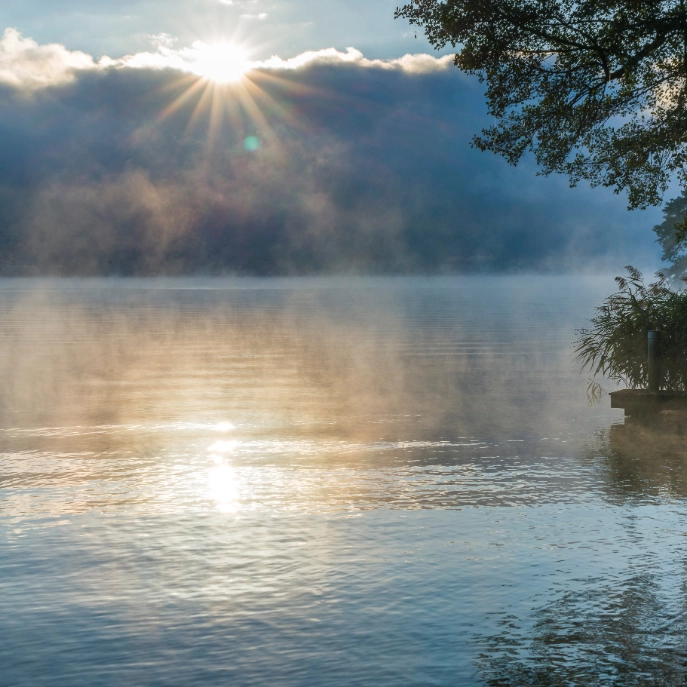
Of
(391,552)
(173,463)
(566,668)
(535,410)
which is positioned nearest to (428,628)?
(566,668)

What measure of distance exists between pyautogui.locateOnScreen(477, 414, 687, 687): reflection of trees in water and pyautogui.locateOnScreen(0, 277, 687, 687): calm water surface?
2cm

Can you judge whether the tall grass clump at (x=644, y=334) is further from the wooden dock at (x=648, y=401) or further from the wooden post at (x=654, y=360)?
the wooden dock at (x=648, y=401)

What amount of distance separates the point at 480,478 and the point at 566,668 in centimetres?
570

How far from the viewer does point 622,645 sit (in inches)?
249

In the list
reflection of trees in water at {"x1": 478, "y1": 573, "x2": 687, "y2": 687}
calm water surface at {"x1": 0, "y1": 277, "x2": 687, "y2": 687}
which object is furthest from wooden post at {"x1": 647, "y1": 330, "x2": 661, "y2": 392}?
reflection of trees in water at {"x1": 478, "y1": 573, "x2": 687, "y2": 687}

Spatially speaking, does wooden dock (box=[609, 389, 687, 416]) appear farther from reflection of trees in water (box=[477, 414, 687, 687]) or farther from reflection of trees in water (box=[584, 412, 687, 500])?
reflection of trees in water (box=[477, 414, 687, 687])

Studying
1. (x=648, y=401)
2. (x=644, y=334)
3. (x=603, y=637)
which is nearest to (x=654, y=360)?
(x=648, y=401)

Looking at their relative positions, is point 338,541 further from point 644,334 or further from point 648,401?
point 644,334

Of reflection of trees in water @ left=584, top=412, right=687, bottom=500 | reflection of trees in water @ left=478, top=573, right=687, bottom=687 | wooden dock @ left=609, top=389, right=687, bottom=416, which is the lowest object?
reflection of trees in water @ left=478, top=573, right=687, bottom=687

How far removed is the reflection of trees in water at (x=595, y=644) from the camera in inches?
231

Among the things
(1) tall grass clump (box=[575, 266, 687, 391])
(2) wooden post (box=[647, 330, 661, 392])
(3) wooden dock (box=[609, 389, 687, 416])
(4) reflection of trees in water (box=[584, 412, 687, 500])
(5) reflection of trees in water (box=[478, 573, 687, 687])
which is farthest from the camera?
(1) tall grass clump (box=[575, 266, 687, 391])

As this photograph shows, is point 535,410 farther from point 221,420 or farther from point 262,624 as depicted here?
point 262,624

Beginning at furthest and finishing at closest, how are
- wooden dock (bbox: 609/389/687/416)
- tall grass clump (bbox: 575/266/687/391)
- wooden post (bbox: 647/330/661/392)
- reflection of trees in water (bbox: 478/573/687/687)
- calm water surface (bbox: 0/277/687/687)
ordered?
1. tall grass clump (bbox: 575/266/687/391)
2. wooden post (bbox: 647/330/661/392)
3. wooden dock (bbox: 609/389/687/416)
4. calm water surface (bbox: 0/277/687/687)
5. reflection of trees in water (bbox: 478/573/687/687)

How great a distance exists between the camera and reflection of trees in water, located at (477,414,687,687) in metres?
5.89
